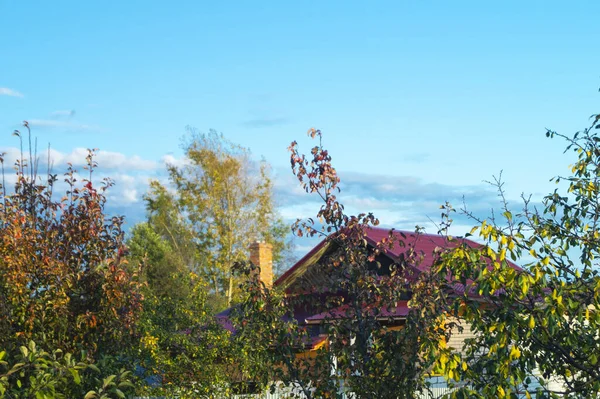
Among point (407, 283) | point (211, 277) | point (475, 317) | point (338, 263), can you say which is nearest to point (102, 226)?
point (338, 263)

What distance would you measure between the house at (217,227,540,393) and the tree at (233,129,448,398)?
0.05 m

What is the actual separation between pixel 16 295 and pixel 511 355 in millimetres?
5352

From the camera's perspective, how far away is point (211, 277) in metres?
37.9

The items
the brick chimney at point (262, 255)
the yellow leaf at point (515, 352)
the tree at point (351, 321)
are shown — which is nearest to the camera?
the yellow leaf at point (515, 352)

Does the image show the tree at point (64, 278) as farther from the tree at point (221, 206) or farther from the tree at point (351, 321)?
the tree at point (221, 206)

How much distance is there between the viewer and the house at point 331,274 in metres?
8.15

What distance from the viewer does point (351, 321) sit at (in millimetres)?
8078

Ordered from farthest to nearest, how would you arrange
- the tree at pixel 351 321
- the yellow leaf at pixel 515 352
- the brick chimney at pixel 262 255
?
the brick chimney at pixel 262 255 → the tree at pixel 351 321 → the yellow leaf at pixel 515 352

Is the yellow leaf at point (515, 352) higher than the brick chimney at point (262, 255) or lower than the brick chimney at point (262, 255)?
lower

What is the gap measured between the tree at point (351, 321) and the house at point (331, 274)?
0.16 feet

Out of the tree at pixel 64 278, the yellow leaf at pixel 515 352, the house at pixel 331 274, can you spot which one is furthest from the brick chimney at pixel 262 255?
the yellow leaf at pixel 515 352

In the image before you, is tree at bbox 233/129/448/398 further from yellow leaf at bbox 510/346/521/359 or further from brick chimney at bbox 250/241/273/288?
brick chimney at bbox 250/241/273/288

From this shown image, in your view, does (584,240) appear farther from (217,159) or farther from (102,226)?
(217,159)

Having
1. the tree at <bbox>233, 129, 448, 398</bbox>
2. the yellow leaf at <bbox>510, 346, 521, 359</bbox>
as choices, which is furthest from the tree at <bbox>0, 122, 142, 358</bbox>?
the yellow leaf at <bbox>510, 346, 521, 359</bbox>
